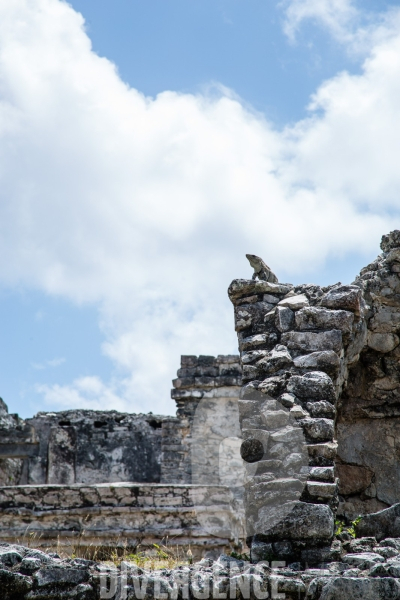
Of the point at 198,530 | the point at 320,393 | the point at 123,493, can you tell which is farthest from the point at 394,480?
the point at 123,493

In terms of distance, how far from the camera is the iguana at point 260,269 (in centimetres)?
569

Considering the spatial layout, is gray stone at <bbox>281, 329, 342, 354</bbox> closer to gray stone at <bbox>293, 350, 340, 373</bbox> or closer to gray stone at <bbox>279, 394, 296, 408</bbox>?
gray stone at <bbox>293, 350, 340, 373</bbox>

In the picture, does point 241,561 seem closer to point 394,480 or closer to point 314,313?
point 314,313

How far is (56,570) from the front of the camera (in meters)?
3.59

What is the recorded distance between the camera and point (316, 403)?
4.78 m

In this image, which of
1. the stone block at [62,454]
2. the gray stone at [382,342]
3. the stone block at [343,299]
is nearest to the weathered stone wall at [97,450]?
the stone block at [62,454]

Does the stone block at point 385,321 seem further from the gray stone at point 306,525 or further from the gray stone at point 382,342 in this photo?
the gray stone at point 306,525

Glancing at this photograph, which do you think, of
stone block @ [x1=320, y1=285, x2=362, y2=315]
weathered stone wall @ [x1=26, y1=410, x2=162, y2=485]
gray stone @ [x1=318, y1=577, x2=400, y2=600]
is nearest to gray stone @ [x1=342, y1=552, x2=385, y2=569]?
gray stone @ [x1=318, y1=577, x2=400, y2=600]

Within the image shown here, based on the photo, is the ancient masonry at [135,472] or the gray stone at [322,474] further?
the ancient masonry at [135,472]

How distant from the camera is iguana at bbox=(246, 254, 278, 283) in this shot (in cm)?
569

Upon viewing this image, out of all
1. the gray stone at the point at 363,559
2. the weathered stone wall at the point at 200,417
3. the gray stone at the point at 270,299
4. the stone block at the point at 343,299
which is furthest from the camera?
the weathered stone wall at the point at 200,417

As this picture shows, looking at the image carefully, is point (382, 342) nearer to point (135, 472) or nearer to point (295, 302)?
point (295, 302)

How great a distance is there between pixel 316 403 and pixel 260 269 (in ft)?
4.28

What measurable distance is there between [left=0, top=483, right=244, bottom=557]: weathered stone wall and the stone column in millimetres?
3577
